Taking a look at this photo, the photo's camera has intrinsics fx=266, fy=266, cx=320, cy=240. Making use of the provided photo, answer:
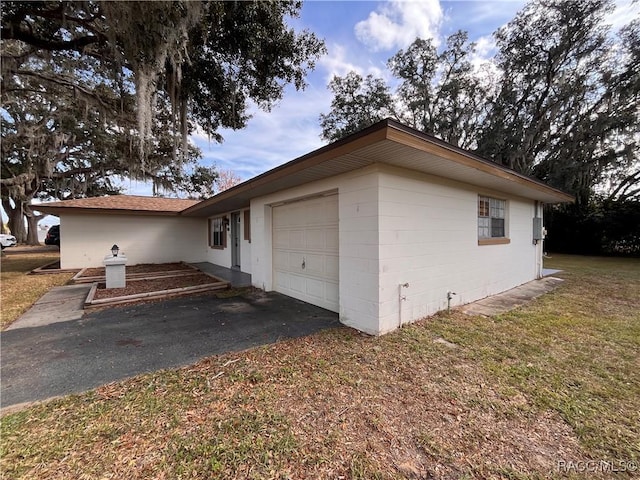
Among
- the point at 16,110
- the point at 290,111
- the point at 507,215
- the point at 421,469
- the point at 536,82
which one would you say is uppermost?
the point at 536,82

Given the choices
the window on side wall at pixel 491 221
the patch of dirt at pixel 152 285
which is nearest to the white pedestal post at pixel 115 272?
the patch of dirt at pixel 152 285

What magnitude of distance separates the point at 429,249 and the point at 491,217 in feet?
9.49

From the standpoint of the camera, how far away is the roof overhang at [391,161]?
3.02 metres

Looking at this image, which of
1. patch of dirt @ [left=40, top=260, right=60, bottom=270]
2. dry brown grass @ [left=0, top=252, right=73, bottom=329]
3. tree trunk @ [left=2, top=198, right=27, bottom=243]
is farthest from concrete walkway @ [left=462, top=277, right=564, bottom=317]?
tree trunk @ [left=2, top=198, right=27, bottom=243]

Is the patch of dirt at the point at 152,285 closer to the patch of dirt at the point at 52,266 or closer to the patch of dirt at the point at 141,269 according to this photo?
the patch of dirt at the point at 141,269

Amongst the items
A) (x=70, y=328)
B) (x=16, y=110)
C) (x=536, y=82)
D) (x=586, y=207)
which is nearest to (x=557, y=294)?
(x=70, y=328)

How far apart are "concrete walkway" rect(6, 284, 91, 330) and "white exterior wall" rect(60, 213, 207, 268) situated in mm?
4817

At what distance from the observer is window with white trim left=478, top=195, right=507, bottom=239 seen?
591 cm

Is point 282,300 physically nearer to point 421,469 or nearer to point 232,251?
point 421,469

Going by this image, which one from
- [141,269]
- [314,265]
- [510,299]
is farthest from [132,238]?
[510,299]

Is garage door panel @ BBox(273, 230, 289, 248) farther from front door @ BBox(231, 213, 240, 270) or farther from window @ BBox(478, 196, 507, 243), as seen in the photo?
window @ BBox(478, 196, 507, 243)

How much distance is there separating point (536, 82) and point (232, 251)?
55.9 feet

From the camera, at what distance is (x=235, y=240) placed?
10.2 meters

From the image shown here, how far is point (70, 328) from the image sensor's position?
164 inches
